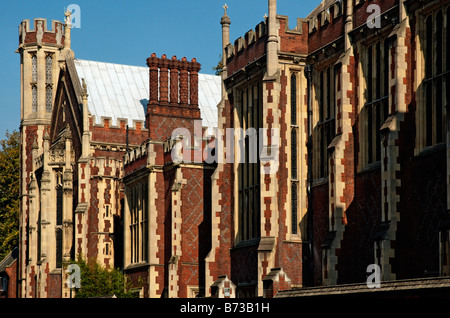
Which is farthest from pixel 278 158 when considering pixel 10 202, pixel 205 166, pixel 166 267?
pixel 10 202

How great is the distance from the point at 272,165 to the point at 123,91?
21.3 meters

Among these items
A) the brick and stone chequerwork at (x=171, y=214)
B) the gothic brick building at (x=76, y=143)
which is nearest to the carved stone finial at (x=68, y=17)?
the gothic brick building at (x=76, y=143)

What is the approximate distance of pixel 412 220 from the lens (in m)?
24.1

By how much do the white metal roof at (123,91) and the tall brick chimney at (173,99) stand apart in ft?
9.81

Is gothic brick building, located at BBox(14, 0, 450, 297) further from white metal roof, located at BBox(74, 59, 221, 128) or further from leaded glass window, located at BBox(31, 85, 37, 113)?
leaded glass window, located at BBox(31, 85, 37, 113)

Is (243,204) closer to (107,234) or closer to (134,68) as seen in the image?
(107,234)

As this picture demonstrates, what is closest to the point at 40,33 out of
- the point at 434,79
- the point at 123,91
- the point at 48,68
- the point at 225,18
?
the point at 48,68

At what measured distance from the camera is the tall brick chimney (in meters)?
43.8

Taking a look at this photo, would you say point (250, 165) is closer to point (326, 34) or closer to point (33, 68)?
point (326, 34)

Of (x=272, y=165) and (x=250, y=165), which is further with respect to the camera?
(x=250, y=165)

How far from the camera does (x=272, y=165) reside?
30.5 metres

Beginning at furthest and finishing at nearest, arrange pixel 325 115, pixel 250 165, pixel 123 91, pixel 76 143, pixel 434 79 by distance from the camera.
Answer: pixel 123 91 < pixel 76 143 < pixel 250 165 < pixel 325 115 < pixel 434 79

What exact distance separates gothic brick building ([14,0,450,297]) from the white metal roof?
144 mm

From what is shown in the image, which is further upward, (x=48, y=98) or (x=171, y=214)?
(x=48, y=98)
